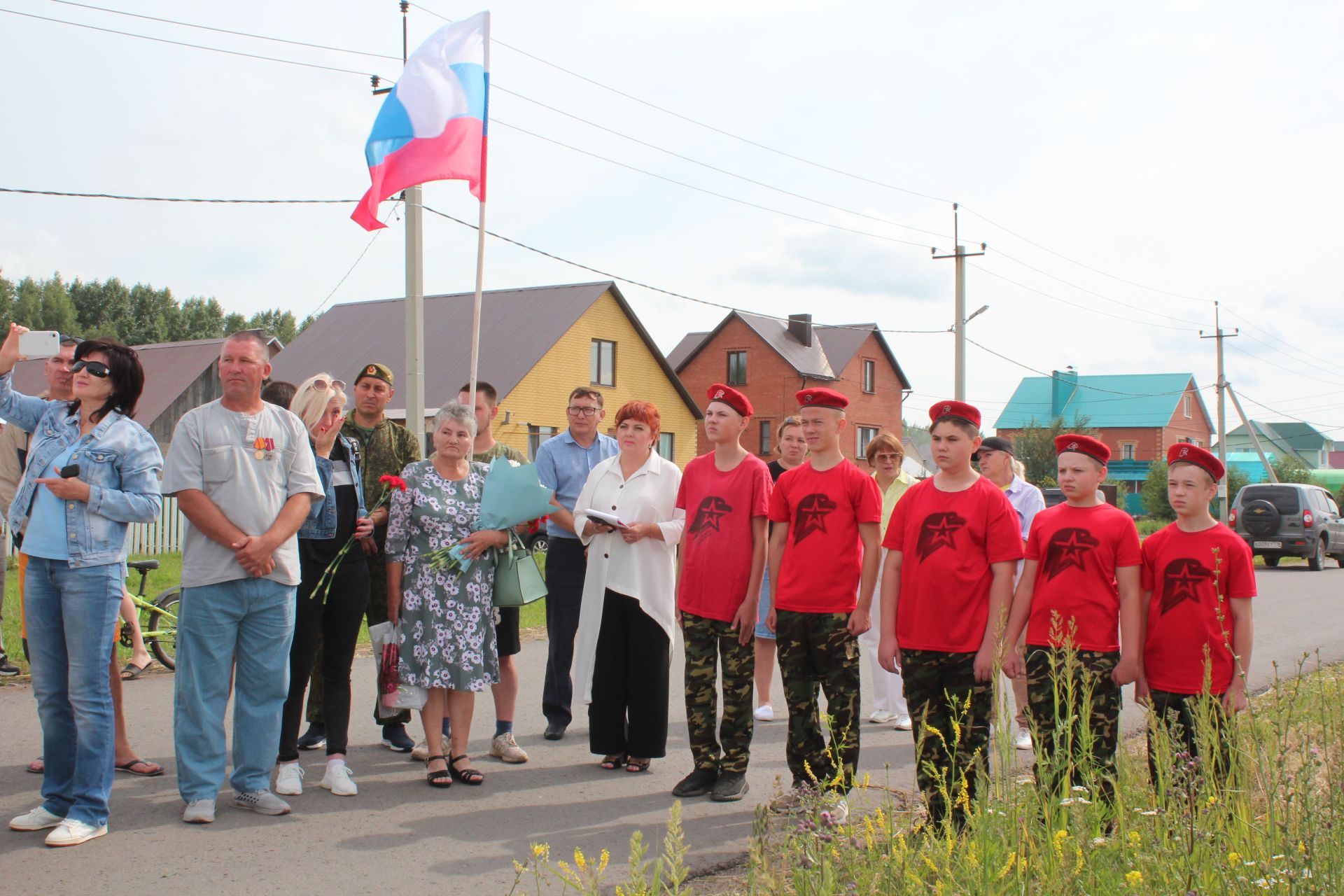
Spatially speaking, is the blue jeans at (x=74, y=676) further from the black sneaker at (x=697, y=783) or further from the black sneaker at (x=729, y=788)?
the black sneaker at (x=729, y=788)

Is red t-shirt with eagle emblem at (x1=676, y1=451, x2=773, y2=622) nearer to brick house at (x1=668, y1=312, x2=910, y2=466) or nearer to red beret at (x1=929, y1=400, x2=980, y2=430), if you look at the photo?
red beret at (x1=929, y1=400, x2=980, y2=430)

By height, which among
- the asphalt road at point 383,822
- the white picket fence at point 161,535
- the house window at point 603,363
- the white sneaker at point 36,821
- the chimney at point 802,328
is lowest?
the asphalt road at point 383,822

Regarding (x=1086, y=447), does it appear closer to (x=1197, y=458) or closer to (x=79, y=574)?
(x=1197, y=458)

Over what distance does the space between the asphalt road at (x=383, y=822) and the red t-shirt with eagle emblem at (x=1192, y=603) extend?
1356 millimetres

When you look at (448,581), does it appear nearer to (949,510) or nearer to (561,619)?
(561,619)

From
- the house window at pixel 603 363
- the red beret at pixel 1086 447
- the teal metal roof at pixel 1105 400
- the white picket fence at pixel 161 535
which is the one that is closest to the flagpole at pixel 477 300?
the red beret at pixel 1086 447

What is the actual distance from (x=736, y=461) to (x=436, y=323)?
33.5 metres

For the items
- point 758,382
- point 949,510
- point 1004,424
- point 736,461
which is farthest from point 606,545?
point 1004,424

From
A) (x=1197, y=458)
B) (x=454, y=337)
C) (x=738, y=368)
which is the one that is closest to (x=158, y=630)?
(x=1197, y=458)

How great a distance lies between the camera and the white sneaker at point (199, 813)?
4.96m

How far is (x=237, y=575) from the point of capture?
16.8 feet

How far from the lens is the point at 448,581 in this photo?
5898 millimetres

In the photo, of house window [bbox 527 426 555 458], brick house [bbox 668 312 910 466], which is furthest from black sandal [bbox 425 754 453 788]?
brick house [bbox 668 312 910 466]

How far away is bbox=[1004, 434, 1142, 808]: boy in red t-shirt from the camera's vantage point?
4723 millimetres
